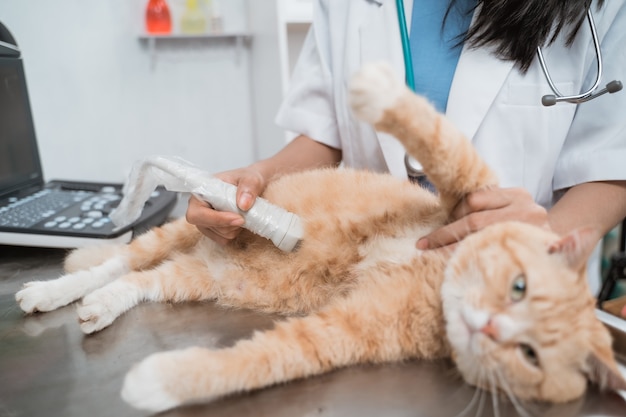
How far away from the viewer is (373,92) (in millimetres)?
610

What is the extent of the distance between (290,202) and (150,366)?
451 mm

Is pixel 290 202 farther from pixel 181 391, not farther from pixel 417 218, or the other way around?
pixel 181 391

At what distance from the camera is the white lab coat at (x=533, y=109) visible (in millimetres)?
1000

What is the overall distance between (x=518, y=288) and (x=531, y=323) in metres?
0.05

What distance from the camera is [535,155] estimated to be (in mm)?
1038

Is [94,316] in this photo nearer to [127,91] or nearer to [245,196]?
[245,196]

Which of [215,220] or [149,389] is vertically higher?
[215,220]

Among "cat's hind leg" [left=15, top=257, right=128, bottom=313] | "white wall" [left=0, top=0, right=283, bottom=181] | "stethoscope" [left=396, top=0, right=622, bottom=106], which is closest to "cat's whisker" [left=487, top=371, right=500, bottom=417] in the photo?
"stethoscope" [left=396, top=0, right=622, bottom=106]

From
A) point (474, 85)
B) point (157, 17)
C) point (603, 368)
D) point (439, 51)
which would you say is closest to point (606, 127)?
point (474, 85)

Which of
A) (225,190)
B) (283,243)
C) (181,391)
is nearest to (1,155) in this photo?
(225,190)

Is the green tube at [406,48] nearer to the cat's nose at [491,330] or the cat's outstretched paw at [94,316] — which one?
the cat's nose at [491,330]

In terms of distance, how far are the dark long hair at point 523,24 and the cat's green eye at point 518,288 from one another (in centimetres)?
55

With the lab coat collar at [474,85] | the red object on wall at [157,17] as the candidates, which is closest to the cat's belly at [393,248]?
the lab coat collar at [474,85]

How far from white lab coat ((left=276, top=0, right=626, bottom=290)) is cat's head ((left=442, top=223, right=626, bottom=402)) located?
1.34 feet
